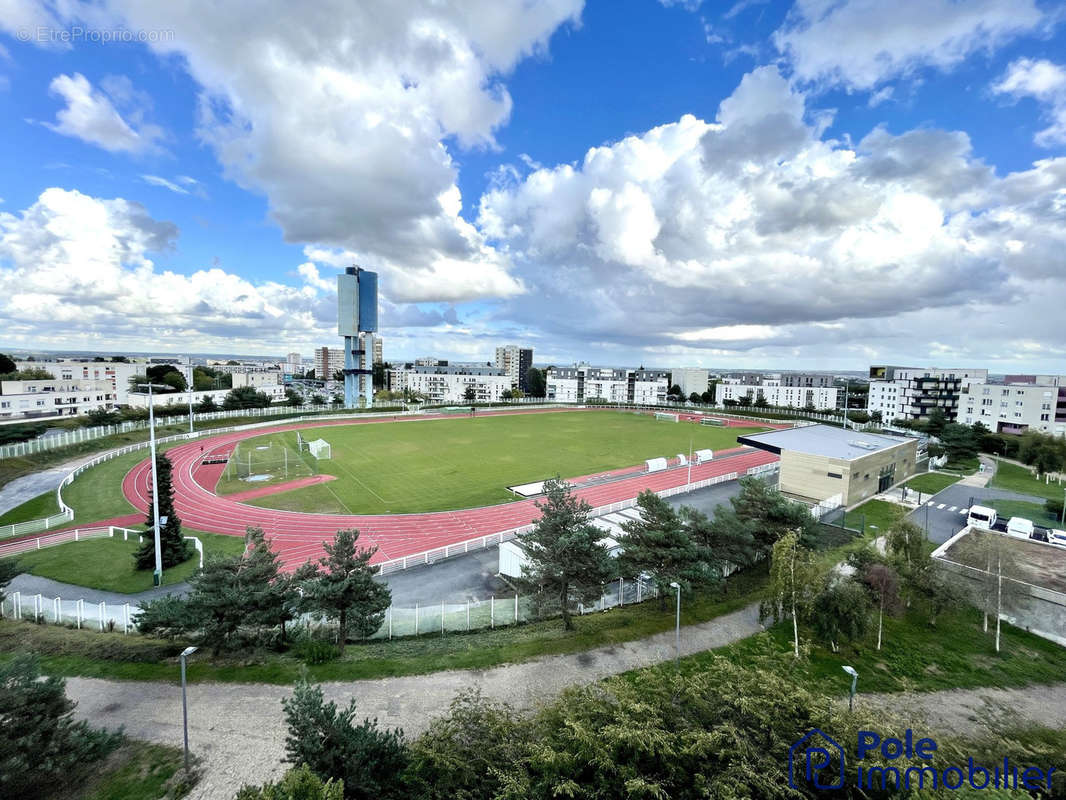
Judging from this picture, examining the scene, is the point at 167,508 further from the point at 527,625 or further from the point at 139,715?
the point at 527,625

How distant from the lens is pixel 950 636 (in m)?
15.6

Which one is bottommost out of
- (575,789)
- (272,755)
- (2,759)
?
(272,755)

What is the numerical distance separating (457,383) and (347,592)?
110274 mm

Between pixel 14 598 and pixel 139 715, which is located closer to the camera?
pixel 139 715

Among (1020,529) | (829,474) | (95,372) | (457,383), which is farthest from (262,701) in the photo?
(457,383)

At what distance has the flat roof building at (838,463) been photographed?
98.5 feet

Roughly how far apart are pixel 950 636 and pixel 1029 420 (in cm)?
6784

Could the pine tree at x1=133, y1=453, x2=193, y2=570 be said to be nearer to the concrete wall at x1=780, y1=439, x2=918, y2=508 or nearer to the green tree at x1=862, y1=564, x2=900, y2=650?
the green tree at x1=862, y1=564, x2=900, y2=650

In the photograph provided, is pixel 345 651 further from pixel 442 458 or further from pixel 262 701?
pixel 442 458

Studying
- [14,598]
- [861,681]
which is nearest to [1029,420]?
[861,681]

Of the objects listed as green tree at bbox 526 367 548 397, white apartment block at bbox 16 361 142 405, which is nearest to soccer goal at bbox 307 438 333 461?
white apartment block at bbox 16 361 142 405

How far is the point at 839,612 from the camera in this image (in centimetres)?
1386

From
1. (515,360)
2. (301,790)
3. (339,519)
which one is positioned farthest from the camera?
(515,360)

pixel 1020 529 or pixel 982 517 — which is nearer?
pixel 1020 529
